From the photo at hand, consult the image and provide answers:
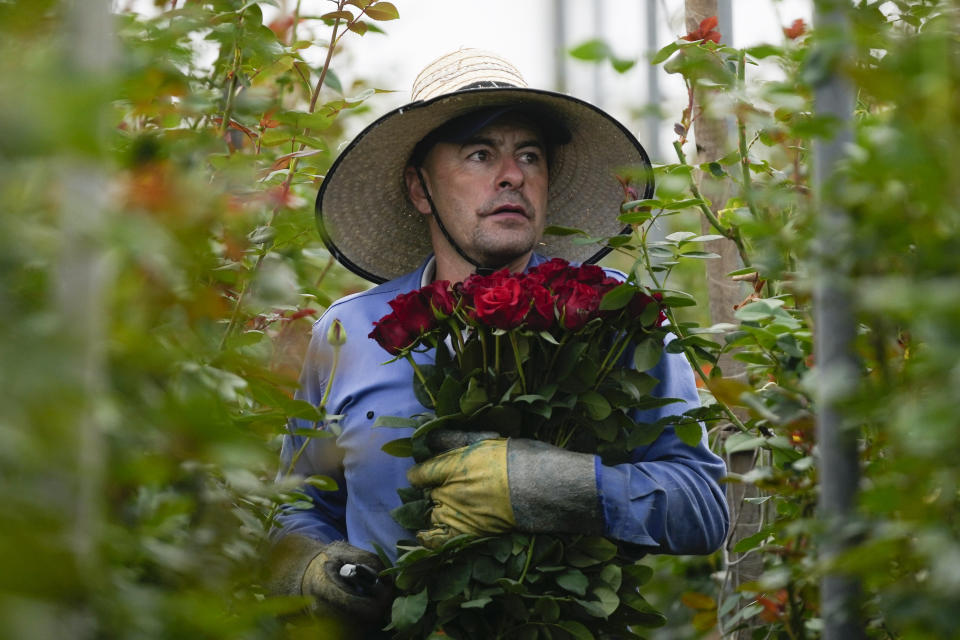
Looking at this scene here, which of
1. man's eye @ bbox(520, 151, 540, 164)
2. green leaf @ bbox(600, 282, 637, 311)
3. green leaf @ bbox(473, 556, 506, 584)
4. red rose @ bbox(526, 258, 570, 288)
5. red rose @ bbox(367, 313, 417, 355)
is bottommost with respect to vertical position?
green leaf @ bbox(473, 556, 506, 584)

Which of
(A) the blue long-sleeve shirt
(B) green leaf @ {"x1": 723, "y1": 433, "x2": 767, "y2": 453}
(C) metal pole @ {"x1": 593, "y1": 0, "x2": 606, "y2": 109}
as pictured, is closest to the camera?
(B) green leaf @ {"x1": 723, "y1": 433, "x2": 767, "y2": 453}

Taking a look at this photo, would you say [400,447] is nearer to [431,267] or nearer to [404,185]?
[431,267]

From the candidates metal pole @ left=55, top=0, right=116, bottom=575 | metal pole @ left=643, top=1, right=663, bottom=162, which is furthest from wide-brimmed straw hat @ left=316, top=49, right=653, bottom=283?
metal pole @ left=643, top=1, right=663, bottom=162

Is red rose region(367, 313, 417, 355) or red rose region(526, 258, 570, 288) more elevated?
red rose region(526, 258, 570, 288)

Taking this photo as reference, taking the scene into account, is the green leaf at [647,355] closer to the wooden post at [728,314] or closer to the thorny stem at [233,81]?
the wooden post at [728,314]

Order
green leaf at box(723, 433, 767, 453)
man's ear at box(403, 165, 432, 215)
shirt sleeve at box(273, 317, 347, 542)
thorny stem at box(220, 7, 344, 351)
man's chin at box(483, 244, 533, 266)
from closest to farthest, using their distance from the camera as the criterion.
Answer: green leaf at box(723, 433, 767, 453), thorny stem at box(220, 7, 344, 351), shirt sleeve at box(273, 317, 347, 542), man's chin at box(483, 244, 533, 266), man's ear at box(403, 165, 432, 215)

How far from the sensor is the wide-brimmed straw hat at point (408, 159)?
229 centimetres

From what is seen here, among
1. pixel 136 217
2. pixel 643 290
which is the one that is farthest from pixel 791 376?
pixel 136 217

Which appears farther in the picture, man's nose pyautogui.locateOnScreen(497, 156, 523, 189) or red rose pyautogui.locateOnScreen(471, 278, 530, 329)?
man's nose pyautogui.locateOnScreen(497, 156, 523, 189)

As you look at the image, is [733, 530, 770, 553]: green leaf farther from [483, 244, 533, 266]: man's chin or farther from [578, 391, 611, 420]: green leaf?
[483, 244, 533, 266]: man's chin

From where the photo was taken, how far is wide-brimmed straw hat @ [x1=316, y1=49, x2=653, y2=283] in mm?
2289

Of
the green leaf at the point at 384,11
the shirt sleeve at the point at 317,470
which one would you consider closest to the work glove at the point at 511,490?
the shirt sleeve at the point at 317,470

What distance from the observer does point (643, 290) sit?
5.41 feet

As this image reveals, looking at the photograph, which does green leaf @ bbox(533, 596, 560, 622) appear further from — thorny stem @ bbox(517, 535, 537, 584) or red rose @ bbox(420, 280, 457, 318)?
red rose @ bbox(420, 280, 457, 318)
